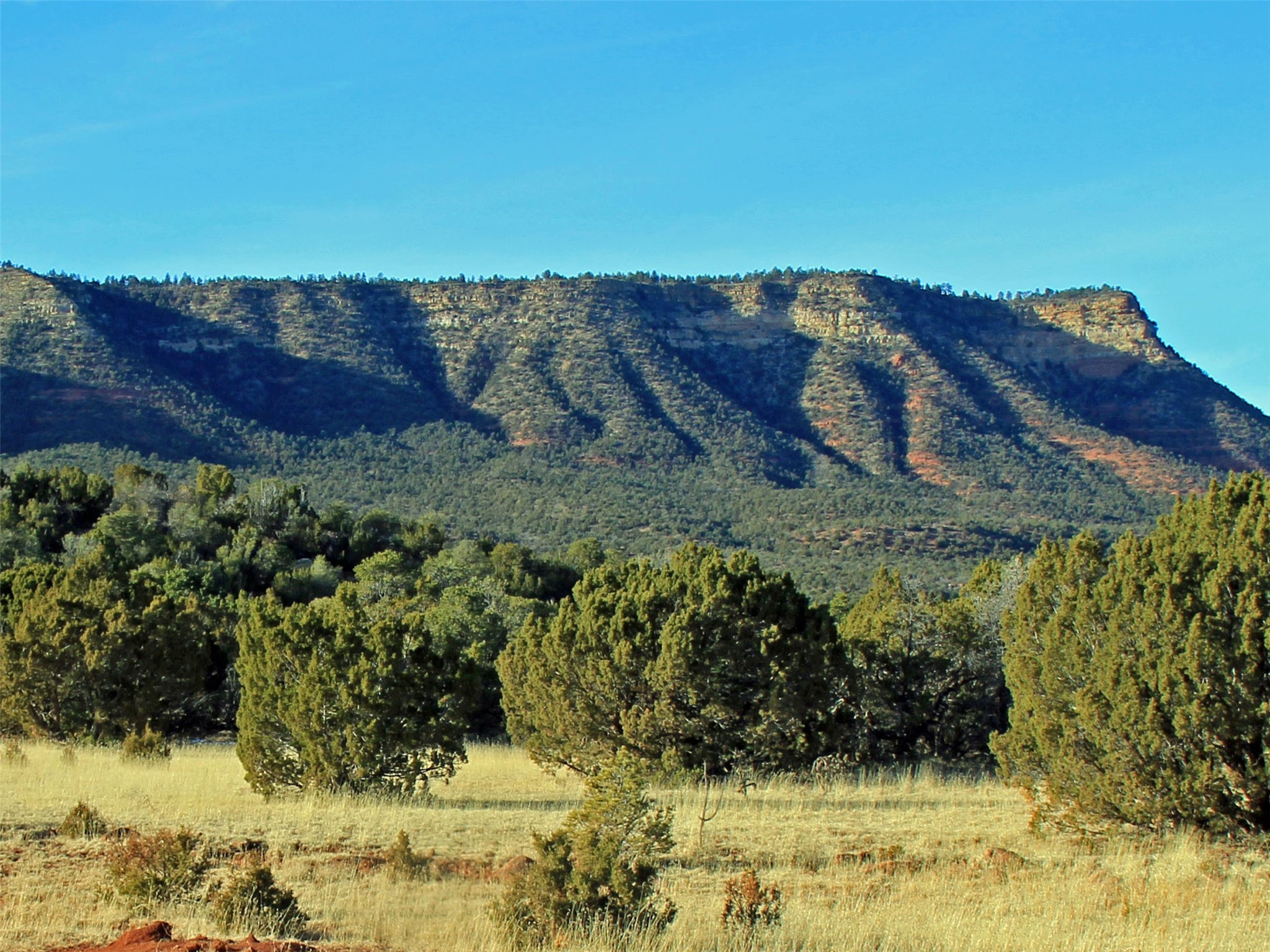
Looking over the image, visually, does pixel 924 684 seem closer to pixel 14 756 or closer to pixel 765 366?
pixel 14 756

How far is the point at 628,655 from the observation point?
60.5 ft

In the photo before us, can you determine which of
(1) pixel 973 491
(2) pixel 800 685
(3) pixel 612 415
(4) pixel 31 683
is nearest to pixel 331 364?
(3) pixel 612 415

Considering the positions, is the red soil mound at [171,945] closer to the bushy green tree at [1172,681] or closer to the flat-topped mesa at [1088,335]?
the bushy green tree at [1172,681]

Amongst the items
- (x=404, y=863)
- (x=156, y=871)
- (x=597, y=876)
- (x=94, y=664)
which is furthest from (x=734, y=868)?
(x=94, y=664)

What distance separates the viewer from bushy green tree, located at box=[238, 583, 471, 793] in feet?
51.1

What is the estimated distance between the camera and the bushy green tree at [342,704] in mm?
15562

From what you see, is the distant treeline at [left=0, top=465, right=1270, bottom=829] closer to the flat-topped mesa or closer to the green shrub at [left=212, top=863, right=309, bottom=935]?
the green shrub at [left=212, top=863, right=309, bottom=935]

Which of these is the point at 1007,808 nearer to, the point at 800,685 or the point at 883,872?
the point at 800,685

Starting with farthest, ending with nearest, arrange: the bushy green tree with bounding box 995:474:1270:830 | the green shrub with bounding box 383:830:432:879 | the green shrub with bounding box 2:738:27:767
A: the green shrub with bounding box 2:738:27:767 → the bushy green tree with bounding box 995:474:1270:830 → the green shrub with bounding box 383:830:432:879

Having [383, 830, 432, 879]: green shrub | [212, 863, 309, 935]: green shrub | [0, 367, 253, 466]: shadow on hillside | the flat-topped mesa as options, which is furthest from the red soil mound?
the flat-topped mesa

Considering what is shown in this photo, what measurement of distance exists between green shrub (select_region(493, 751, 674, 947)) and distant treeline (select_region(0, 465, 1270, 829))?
611 cm

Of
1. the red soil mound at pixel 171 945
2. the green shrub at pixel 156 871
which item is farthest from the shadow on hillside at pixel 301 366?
the red soil mound at pixel 171 945

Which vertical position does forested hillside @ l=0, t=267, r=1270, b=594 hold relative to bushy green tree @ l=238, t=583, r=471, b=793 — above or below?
above

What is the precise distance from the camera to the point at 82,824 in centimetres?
1150
